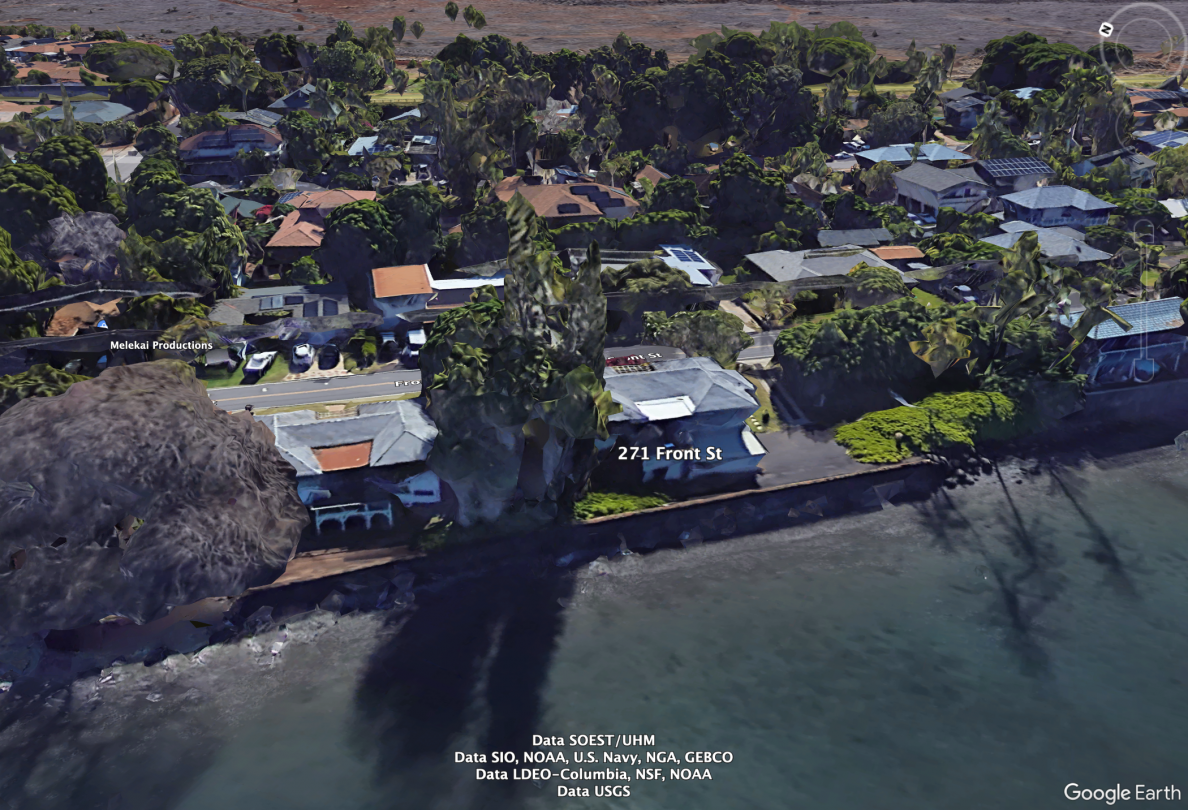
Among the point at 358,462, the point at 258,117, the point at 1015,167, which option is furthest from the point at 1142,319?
the point at 258,117

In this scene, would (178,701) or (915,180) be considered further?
(915,180)

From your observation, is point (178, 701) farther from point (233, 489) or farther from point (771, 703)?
point (771, 703)

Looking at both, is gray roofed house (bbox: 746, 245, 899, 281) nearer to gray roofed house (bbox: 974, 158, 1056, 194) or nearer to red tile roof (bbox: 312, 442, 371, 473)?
gray roofed house (bbox: 974, 158, 1056, 194)

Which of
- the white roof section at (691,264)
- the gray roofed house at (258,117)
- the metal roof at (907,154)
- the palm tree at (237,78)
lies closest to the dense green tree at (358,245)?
the white roof section at (691,264)

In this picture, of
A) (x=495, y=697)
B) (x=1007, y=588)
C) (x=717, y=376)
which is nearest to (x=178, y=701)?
(x=495, y=697)

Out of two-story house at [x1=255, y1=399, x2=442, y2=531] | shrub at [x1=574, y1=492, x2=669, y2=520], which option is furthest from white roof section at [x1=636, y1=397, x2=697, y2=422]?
two-story house at [x1=255, y1=399, x2=442, y2=531]

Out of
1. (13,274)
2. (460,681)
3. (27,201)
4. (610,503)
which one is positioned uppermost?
(27,201)

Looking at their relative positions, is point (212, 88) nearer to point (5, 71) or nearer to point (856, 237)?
point (5, 71)
